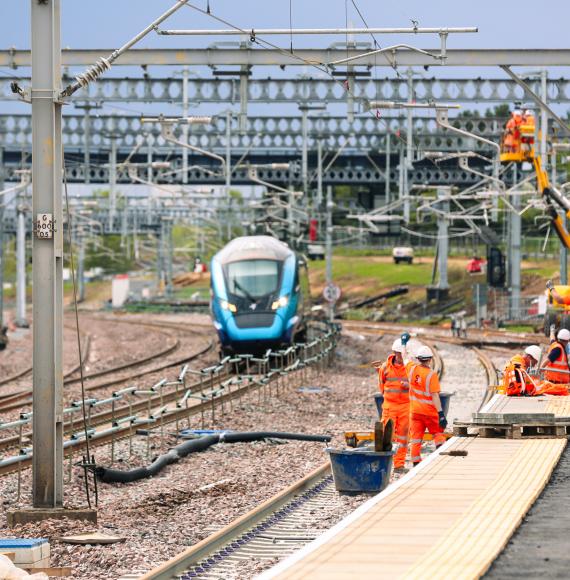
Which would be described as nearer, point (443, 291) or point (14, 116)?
point (14, 116)

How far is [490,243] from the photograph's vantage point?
67.5 meters

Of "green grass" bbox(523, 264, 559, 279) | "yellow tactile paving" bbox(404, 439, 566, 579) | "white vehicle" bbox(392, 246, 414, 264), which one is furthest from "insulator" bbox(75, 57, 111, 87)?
"white vehicle" bbox(392, 246, 414, 264)

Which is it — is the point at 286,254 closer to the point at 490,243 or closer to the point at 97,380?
the point at 97,380

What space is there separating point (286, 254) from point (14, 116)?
32362 mm

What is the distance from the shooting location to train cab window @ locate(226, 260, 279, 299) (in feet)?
116

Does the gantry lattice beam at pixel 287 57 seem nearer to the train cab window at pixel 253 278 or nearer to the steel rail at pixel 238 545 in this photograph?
the train cab window at pixel 253 278

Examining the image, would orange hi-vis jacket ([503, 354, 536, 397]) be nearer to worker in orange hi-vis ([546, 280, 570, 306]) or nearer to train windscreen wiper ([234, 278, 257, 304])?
worker in orange hi-vis ([546, 280, 570, 306])

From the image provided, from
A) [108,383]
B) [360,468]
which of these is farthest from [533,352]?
[108,383]

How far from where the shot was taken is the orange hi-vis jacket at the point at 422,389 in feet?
55.3

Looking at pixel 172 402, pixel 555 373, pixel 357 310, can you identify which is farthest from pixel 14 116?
pixel 555 373

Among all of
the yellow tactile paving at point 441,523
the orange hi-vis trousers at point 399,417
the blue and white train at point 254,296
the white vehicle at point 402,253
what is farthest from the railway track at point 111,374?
the white vehicle at point 402,253

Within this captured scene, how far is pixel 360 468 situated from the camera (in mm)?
15289

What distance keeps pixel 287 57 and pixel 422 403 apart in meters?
9.79

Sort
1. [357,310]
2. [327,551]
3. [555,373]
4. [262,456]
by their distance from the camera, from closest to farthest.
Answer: [327,551]
[262,456]
[555,373]
[357,310]
